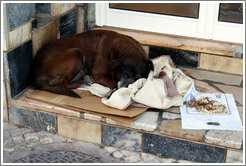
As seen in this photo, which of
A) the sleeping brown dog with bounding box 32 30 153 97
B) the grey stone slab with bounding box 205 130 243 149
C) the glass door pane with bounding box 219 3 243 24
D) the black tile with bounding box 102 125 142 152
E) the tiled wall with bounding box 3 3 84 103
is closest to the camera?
the grey stone slab with bounding box 205 130 243 149

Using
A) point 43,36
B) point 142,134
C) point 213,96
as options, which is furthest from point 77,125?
point 213,96

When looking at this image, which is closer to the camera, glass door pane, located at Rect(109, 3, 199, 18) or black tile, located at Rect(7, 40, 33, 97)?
black tile, located at Rect(7, 40, 33, 97)

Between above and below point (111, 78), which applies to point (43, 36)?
above

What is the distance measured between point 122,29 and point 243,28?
1.53 metres

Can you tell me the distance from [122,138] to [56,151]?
25.4 inches

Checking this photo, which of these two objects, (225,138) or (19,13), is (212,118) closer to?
(225,138)

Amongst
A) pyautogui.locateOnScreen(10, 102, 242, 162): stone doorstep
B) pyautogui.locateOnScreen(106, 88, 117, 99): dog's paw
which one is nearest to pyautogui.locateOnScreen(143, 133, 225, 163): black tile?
pyautogui.locateOnScreen(10, 102, 242, 162): stone doorstep

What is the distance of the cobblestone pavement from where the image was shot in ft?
12.7

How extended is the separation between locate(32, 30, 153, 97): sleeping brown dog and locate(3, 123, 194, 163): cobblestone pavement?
1.73 ft

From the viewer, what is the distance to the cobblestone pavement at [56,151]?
3865 millimetres

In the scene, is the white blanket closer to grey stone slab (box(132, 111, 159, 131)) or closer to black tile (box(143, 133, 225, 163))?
grey stone slab (box(132, 111, 159, 131))

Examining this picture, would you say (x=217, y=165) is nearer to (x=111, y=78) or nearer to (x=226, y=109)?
(x=226, y=109)

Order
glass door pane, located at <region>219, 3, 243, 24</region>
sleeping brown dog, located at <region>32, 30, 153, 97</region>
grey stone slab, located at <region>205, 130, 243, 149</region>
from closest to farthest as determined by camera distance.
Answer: grey stone slab, located at <region>205, 130, 243, 149</region> < sleeping brown dog, located at <region>32, 30, 153, 97</region> < glass door pane, located at <region>219, 3, 243, 24</region>

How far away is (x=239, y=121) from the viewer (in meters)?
3.97
